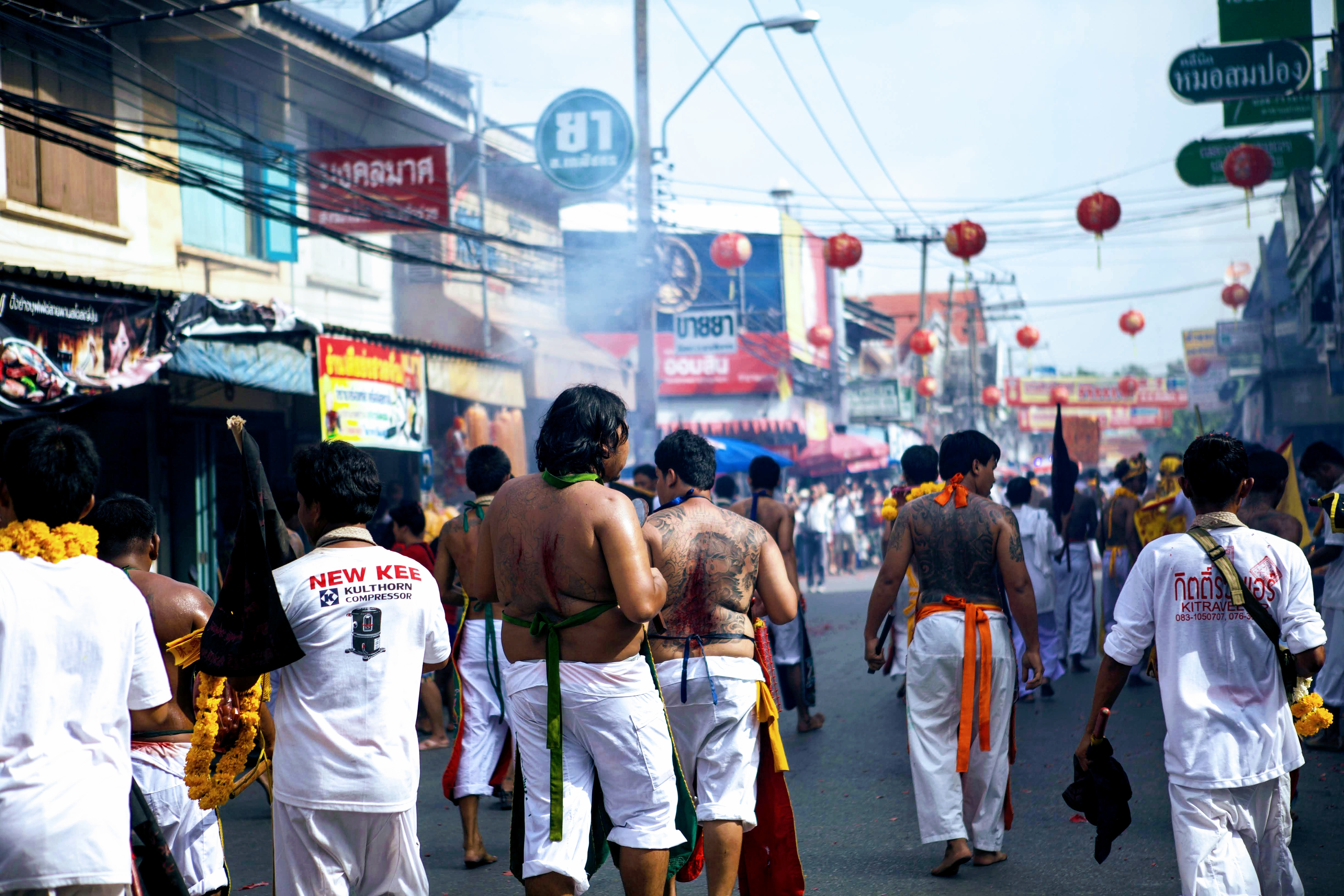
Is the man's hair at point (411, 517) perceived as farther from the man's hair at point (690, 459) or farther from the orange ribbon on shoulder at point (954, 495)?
the orange ribbon on shoulder at point (954, 495)

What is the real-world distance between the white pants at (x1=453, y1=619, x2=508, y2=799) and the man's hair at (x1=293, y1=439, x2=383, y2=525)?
2495 mm

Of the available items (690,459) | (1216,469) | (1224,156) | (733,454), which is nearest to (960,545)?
(690,459)

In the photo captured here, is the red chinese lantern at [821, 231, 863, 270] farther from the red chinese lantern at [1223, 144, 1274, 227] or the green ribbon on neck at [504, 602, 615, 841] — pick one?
the green ribbon on neck at [504, 602, 615, 841]

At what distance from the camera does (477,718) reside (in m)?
6.25

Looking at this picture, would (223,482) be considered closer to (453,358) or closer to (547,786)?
(453,358)

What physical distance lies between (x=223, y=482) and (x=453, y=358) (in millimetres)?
2973

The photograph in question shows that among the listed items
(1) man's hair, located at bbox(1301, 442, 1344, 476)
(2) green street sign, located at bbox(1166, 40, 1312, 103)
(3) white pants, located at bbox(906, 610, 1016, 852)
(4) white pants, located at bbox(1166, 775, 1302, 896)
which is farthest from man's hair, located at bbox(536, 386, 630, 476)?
(2) green street sign, located at bbox(1166, 40, 1312, 103)

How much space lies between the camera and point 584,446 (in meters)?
3.82

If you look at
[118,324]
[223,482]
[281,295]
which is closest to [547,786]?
[118,324]

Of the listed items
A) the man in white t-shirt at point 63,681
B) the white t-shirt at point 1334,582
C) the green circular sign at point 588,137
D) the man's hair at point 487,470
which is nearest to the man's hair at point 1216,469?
the man in white t-shirt at point 63,681

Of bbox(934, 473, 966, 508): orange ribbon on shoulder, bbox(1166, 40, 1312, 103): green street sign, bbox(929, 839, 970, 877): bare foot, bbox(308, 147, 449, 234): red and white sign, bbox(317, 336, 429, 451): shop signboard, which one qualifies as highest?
bbox(1166, 40, 1312, 103): green street sign

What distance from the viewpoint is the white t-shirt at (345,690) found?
3.48m

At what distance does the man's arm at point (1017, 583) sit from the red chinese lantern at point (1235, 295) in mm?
24473

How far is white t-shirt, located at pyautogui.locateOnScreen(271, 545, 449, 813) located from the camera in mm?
3484
